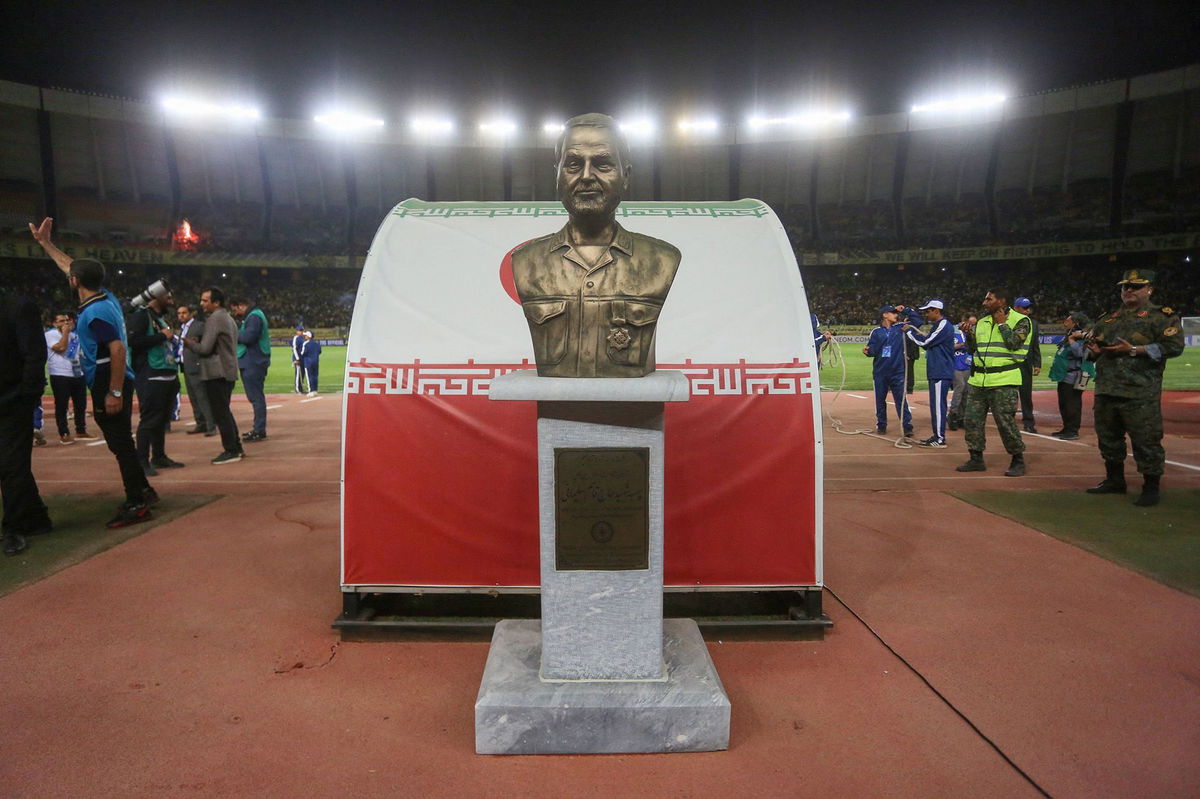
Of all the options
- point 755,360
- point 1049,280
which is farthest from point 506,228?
point 1049,280

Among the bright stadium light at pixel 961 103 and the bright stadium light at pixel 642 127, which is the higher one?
the bright stadium light at pixel 961 103

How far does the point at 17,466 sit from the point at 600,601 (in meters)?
4.41

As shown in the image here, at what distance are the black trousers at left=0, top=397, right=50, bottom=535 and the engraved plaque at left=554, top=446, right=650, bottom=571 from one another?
4.17m

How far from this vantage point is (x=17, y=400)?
432 centimetres

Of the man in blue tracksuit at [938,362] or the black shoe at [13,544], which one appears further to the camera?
the man in blue tracksuit at [938,362]

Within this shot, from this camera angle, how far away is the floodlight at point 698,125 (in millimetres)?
37250

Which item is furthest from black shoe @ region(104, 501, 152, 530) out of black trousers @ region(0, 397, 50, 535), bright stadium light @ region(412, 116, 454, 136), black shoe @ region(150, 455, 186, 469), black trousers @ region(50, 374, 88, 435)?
bright stadium light @ region(412, 116, 454, 136)

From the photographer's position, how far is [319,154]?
1574 inches

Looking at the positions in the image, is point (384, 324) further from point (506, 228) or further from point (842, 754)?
point (842, 754)

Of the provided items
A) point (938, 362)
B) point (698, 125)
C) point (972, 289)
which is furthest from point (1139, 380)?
point (972, 289)

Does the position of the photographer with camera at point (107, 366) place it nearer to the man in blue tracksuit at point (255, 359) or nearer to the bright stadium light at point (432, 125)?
the man in blue tracksuit at point (255, 359)

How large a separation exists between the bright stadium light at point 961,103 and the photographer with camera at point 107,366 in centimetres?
4083

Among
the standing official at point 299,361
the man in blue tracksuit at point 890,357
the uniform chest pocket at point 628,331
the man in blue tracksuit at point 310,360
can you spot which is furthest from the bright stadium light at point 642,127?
the uniform chest pocket at point 628,331

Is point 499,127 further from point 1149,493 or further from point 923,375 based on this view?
point 1149,493
